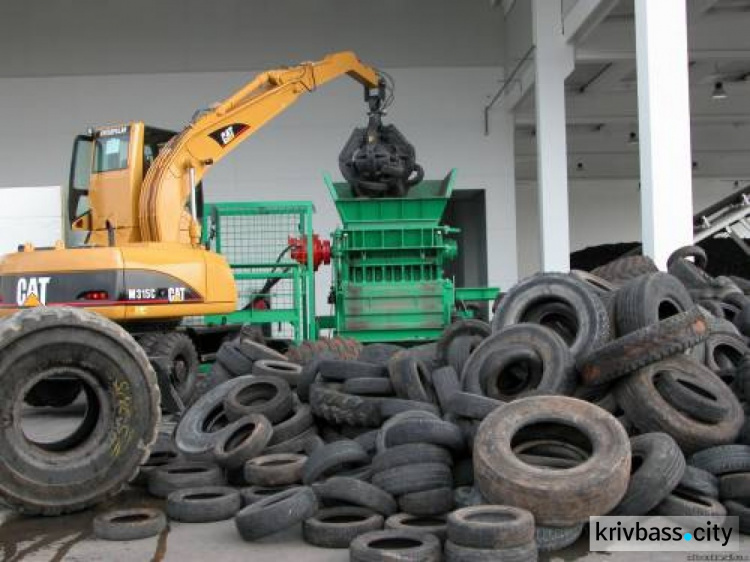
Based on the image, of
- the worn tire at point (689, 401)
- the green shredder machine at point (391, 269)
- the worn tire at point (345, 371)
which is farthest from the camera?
the green shredder machine at point (391, 269)

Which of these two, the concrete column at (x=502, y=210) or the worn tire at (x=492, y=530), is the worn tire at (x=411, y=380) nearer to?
the worn tire at (x=492, y=530)

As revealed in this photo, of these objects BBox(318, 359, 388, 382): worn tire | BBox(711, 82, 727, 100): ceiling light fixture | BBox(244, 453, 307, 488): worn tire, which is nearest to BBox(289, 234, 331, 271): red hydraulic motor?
BBox(318, 359, 388, 382): worn tire

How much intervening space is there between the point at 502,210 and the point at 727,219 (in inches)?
240

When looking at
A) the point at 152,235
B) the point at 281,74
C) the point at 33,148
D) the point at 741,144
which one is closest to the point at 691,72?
the point at 741,144

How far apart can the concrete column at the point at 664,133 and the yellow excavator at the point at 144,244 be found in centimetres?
489

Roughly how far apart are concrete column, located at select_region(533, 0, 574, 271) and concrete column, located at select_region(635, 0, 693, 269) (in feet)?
16.9

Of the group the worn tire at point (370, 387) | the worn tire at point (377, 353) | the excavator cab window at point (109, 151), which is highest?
the excavator cab window at point (109, 151)

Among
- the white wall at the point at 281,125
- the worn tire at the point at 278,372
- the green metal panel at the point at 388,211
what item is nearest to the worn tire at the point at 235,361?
the worn tire at the point at 278,372

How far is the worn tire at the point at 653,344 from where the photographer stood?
15.4ft

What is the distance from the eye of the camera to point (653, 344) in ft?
15.4

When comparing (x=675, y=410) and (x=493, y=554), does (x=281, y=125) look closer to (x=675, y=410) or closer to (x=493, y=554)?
(x=675, y=410)

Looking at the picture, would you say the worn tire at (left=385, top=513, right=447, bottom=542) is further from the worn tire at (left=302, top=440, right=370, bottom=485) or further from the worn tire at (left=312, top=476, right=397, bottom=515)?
the worn tire at (left=302, top=440, right=370, bottom=485)

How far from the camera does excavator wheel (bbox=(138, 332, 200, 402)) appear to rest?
821 centimetres

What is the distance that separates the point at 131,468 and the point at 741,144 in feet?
81.2
